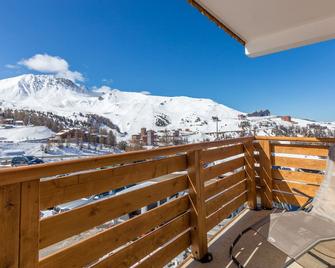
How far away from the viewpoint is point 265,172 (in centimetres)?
324

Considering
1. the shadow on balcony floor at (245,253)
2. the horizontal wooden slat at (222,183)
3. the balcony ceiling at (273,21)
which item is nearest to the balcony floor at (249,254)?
the shadow on balcony floor at (245,253)

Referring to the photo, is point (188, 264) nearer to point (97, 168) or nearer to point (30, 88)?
point (97, 168)

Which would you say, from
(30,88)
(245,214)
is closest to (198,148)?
(245,214)

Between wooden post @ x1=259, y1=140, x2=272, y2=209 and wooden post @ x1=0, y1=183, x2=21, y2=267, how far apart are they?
305 cm

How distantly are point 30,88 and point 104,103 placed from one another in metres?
45.8

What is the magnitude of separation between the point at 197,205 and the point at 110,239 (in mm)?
909

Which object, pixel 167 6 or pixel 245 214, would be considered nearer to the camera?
pixel 245 214

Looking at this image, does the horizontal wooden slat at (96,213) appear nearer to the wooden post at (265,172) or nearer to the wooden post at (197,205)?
the wooden post at (197,205)

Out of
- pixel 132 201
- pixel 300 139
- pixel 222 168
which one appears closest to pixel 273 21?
pixel 300 139

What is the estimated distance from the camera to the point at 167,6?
10312mm

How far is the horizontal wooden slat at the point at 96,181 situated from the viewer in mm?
1063

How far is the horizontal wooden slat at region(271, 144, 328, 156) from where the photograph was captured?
9.24 feet

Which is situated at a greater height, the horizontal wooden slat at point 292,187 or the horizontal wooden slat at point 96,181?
the horizontal wooden slat at point 96,181

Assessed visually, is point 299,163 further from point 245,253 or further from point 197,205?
point 197,205
